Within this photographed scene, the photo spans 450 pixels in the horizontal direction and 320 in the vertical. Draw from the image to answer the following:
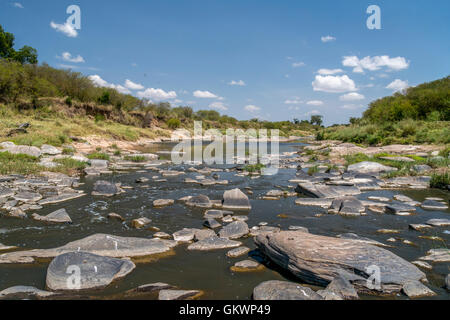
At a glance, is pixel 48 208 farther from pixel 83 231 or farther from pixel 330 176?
pixel 330 176

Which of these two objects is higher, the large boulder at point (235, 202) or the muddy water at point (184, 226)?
the large boulder at point (235, 202)

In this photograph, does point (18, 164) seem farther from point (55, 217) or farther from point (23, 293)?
point (23, 293)

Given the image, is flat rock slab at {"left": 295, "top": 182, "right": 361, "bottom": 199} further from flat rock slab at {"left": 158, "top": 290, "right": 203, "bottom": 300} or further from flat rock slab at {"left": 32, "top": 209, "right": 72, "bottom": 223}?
flat rock slab at {"left": 32, "top": 209, "right": 72, "bottom": 223}

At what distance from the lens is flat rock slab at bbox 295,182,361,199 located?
29.0 ft

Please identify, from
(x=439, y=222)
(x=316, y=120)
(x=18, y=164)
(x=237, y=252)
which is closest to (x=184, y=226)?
(x=237, y=252)

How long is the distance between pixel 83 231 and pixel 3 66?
3441 centimetres

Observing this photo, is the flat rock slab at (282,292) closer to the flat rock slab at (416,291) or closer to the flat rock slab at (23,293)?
the flat rock slab at (416,291)

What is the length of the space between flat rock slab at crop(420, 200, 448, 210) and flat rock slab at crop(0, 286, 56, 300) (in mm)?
8787

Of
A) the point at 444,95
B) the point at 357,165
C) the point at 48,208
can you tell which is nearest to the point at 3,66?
the point at 48,208

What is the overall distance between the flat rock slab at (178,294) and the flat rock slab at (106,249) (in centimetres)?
140

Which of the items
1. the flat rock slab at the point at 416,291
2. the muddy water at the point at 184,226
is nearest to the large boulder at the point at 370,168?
the muddy water at the point at 184,226

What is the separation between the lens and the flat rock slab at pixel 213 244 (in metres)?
5.07

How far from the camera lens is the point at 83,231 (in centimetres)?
585
